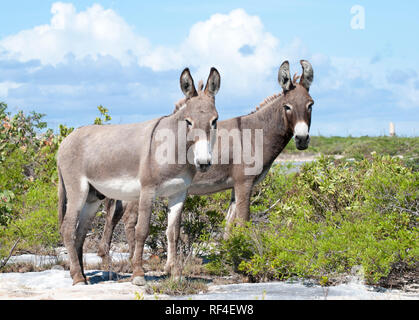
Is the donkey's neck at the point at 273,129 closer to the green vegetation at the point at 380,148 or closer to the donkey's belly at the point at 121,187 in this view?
the donkey's belly at the point at 121,187

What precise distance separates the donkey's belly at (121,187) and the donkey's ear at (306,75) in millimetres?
3475

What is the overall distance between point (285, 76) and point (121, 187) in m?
3.38

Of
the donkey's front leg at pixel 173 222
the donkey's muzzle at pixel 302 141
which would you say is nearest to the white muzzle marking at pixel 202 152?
the donkey's front leg at pixel 173 222

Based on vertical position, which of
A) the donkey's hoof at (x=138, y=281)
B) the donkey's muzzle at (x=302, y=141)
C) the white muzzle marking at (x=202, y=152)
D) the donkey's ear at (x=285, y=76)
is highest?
the donkey's ear at (x=285, y=76)

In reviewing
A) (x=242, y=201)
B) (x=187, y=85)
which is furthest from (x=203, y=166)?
(x=242, y=201)

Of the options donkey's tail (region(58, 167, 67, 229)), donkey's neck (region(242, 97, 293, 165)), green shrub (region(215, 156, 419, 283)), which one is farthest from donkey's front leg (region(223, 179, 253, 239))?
donkey's tail (region(58, 167, 67, 229))

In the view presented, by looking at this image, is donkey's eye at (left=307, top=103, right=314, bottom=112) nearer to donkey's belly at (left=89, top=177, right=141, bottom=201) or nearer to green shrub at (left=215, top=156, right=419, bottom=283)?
green shrub at (left=215, top=156, right=419, bottom=283)

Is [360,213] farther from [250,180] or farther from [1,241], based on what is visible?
[1,241]

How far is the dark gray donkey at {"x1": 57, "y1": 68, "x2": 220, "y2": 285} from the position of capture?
23.6 ft

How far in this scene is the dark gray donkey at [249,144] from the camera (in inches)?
345

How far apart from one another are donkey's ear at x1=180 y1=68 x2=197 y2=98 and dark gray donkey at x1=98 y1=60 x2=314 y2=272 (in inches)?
74.4

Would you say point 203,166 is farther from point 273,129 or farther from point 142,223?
point 273,129

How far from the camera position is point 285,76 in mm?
8984
